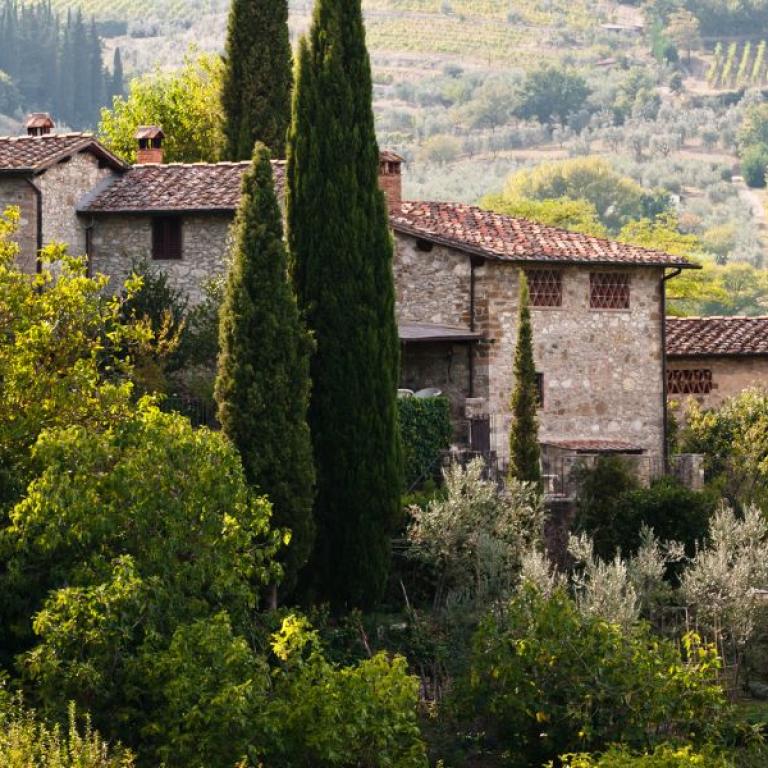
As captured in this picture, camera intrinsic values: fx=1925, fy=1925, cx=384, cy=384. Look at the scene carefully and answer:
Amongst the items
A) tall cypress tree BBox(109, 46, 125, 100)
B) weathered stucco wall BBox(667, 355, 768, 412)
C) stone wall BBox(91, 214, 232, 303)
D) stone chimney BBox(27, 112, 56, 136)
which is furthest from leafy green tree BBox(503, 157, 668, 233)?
stone wall BBox(91, 214, 232, 303)

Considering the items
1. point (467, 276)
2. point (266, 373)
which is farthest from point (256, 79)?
point (266, 373)

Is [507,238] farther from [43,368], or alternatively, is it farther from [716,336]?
[43,368]

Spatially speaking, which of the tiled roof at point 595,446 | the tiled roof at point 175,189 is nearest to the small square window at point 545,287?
the tiled roof at point 595,446

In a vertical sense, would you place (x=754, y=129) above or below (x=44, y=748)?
above

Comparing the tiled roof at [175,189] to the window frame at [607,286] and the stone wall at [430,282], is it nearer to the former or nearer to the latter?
the stone wall at [430,282]

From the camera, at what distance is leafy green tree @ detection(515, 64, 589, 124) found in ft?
595

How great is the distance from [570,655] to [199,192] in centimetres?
1493

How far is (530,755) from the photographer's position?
22.1m

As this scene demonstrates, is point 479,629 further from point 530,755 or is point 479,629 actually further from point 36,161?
point 36,161

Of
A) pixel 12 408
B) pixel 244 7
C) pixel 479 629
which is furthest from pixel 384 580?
pixel 244 7

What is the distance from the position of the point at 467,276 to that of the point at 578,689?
1409 cm

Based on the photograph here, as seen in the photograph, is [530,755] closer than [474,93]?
Yes

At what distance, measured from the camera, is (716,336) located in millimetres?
41781

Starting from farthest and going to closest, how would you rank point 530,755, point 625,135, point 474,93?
1. point 474,93
2. point 625,135
3. point 530,755
